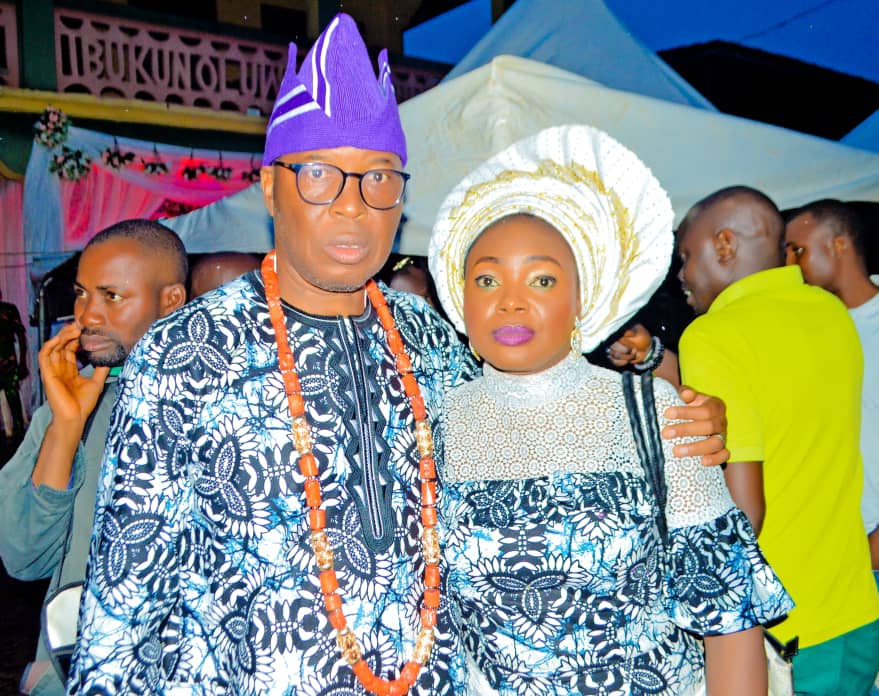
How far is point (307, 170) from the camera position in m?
1.87

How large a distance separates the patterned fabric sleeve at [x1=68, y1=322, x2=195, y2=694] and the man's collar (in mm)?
2062

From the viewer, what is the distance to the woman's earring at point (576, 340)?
6.70 feet

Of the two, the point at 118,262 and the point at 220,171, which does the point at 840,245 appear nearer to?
the point at 118,262

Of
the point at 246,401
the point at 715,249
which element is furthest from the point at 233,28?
the point at 246,401

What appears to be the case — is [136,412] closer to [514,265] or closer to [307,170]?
[307,170]

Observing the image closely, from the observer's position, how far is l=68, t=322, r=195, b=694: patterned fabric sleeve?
1.63 m

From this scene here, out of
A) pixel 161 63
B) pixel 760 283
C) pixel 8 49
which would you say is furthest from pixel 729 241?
pixel 161 63

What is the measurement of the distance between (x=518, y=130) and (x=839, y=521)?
2.08 m

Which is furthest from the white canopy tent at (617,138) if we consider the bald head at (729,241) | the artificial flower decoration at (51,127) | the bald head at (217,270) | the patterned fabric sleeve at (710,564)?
the artificial flower decoration at (51,127)

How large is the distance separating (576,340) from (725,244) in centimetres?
132

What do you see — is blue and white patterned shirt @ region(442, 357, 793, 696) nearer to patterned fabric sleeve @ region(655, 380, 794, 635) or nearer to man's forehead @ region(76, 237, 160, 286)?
patterned fabric sleeve @ region(655, 380, 794, 635)

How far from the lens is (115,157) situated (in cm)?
1133

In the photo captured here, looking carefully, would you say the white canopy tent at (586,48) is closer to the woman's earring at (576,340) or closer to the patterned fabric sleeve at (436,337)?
the patterned fabric sleeve at (436,337)

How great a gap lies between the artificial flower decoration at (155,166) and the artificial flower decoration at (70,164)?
0.83m
